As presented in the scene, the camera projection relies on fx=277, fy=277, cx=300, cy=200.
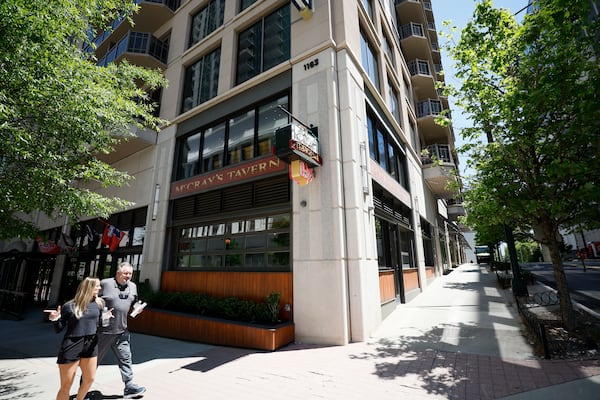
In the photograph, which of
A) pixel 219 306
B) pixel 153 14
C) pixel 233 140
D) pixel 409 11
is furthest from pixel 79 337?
pixel 409 11

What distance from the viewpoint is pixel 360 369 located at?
5172 mm

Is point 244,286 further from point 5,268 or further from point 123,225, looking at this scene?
point 5,268

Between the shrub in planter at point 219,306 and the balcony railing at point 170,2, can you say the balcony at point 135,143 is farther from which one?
the balcony railing at point 170,2

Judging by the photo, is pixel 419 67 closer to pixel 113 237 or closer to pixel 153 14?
pixel 153 14

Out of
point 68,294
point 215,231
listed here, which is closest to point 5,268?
point 68,294

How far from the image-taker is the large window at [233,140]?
969 cm

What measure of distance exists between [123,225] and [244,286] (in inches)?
369

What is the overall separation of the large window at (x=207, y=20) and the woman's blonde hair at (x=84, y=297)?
13195 mm

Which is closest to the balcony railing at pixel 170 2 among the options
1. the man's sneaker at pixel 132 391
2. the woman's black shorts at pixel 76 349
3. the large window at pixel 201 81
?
the large window at pixel 201 81

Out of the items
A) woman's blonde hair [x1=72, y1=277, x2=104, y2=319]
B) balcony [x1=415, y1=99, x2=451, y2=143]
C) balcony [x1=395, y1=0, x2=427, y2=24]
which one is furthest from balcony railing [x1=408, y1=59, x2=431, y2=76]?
woman's blonde hair [x1=72, y1=277, x2=104, y2=319]

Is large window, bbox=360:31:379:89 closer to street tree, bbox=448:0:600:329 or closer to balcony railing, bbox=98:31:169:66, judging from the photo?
street tree, bbox=448:0:600:329

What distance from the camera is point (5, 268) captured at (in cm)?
1995

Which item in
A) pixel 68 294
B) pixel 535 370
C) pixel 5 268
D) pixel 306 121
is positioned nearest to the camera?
pixel 535 370

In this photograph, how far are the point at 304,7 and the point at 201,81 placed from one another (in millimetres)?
6352
